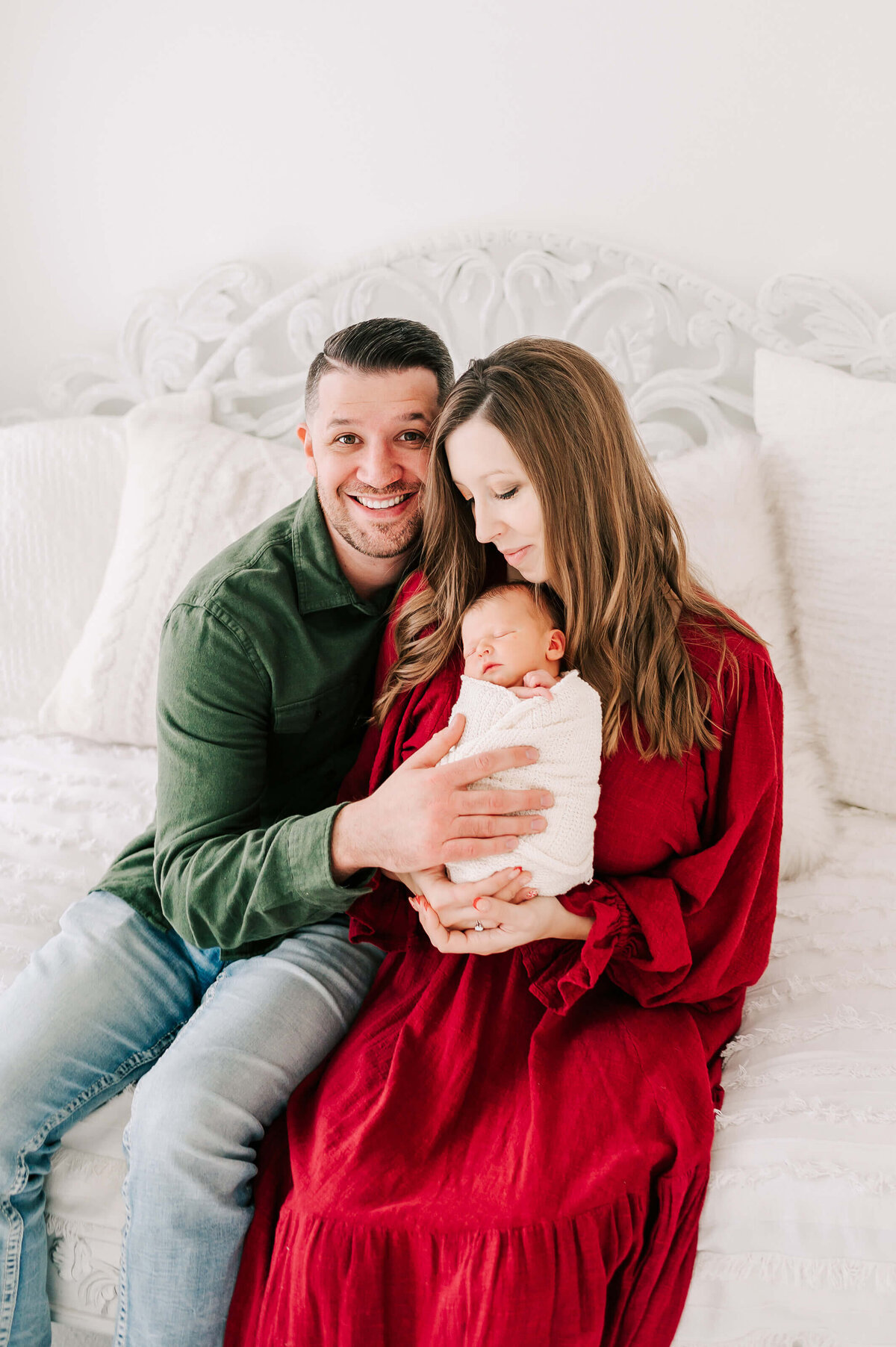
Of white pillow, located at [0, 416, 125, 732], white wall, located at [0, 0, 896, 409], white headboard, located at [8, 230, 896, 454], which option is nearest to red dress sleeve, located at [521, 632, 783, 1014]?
white headboard, located at [8, 230, 896, 454]

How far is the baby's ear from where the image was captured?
1.36 m

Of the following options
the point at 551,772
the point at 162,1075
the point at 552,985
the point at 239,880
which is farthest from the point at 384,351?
the point at 162,1075

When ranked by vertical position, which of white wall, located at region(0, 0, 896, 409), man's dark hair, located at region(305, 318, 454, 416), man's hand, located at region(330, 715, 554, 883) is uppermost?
white wall, located at region(0, 0, 896, 409)

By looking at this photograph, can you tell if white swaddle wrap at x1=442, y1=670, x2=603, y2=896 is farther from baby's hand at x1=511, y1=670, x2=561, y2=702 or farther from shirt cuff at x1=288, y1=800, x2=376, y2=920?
shirt cuff at x1=288, y1=800, x2=376, y2=920

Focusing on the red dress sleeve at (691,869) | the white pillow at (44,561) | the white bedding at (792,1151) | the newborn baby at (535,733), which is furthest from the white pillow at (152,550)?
the red dress sleeve at (691,869)

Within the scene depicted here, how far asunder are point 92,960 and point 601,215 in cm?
168

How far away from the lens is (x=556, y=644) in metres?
1.37

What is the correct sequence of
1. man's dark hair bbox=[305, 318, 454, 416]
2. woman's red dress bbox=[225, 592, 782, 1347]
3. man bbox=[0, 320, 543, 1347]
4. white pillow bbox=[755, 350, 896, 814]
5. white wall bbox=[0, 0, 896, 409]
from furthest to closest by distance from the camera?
white wall bbox=[0, 0, 896, 409] → white pillow bbox=[755, 350, 896, 814] → man's dark hair bbox=[305, 318, 454, 416] → man bbox=[0, 320, 543, 1347] → woman's red dress bbox=[225, 592, 782, 1347]

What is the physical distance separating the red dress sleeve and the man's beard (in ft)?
1.47

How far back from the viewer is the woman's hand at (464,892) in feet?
4.15

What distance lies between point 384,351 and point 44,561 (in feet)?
3.43

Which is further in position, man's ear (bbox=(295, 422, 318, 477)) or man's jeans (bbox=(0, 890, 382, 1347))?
man's ear (bbox=(295, 422, 318, 477))

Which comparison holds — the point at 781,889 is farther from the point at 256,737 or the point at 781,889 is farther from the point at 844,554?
the point at 256,737

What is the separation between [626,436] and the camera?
1388mm
